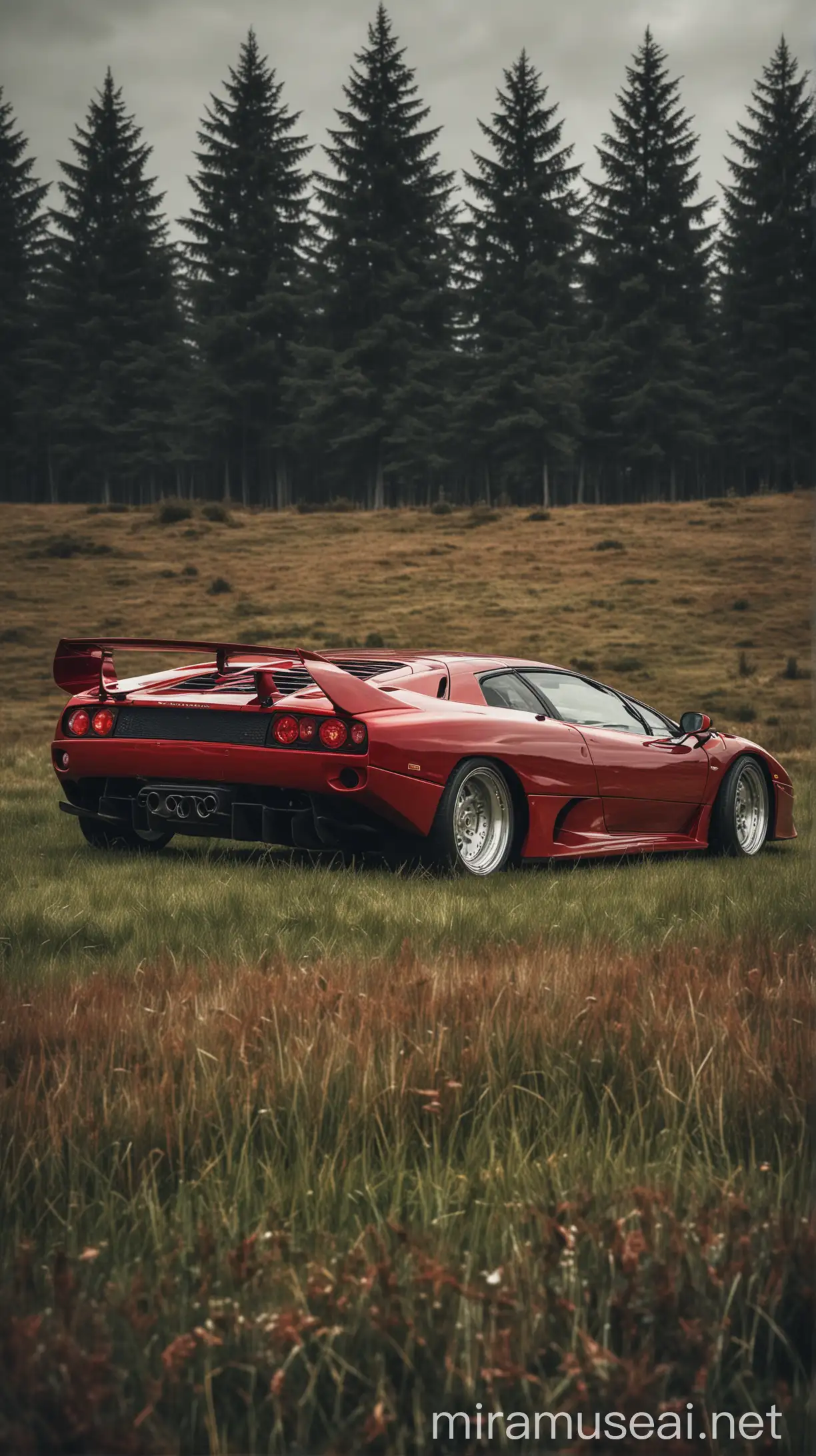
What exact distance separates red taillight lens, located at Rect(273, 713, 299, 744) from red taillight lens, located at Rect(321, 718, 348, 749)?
0.45ft

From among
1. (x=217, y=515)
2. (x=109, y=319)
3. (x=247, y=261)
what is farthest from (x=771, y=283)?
(x=217, y=515)

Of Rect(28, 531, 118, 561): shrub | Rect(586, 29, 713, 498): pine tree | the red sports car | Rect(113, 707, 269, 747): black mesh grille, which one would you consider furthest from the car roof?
Rect(586, 29, 713, 498): pine tree

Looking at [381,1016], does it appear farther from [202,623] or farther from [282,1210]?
[202,623]

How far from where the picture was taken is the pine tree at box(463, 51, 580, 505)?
57.4m

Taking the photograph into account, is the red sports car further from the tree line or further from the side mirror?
the tree line

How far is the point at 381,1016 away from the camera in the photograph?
3.48m

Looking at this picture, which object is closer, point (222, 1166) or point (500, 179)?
point (222, 1166)

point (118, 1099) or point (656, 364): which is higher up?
point (656, 364)

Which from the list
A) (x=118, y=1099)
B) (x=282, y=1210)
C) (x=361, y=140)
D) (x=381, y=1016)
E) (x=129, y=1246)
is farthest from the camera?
(x=361, y=140)

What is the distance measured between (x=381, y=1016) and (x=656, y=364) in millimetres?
58735

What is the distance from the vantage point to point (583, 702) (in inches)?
333

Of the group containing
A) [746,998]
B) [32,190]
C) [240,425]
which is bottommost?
[746,998]

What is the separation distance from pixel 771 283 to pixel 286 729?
5942 centimetres

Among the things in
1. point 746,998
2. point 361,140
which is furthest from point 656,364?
point 746,998
